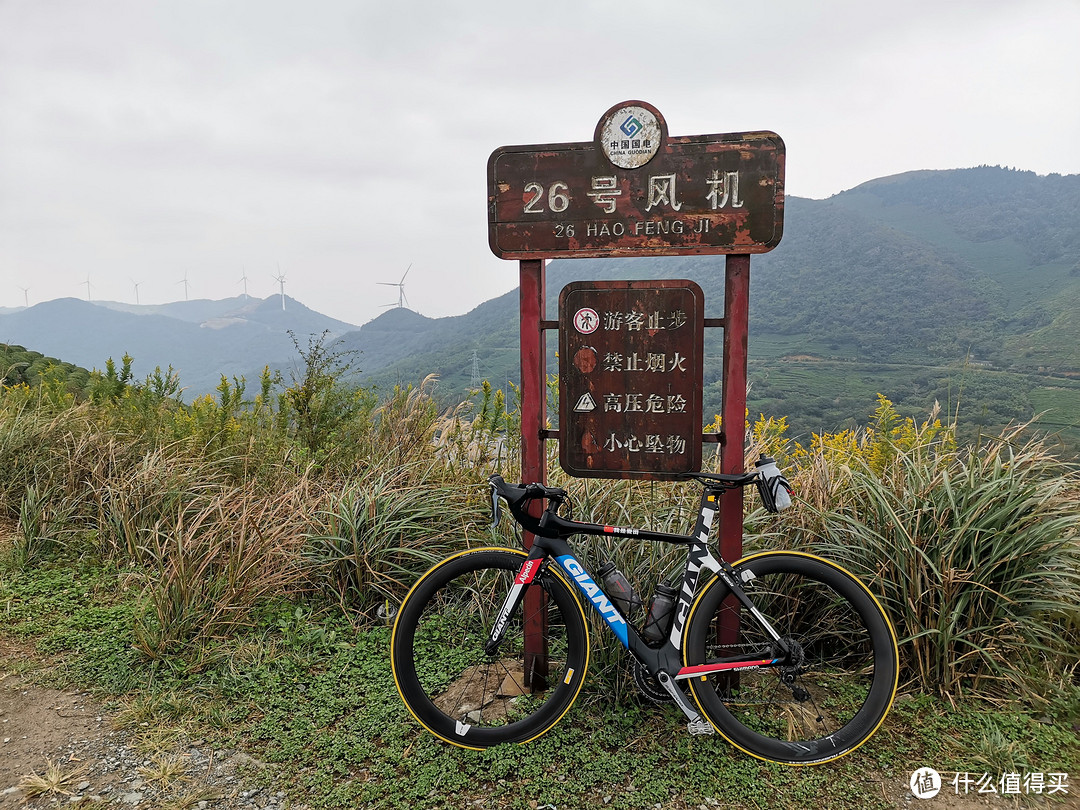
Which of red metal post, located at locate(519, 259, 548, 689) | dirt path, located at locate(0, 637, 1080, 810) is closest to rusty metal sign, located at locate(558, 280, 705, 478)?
red metal post, located at locate(519, 259, 548, 689)

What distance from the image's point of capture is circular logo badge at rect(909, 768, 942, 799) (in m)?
2.48

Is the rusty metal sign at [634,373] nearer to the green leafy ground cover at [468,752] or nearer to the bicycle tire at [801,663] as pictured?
the bicycle tire at [801,663]

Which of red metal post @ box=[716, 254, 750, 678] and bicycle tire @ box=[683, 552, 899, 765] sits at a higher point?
red metal post @ box=[716, 254, 750, 678]

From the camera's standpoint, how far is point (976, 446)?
12.0 feet

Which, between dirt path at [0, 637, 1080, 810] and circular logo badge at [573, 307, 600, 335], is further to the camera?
circular logo badge at [573, 307, 600, 335]

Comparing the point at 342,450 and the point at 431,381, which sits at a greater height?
the point at 431,381

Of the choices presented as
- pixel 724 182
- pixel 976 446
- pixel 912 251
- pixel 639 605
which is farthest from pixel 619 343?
pixel 912 251

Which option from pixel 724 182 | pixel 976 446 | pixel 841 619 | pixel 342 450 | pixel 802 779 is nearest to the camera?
pixel 802 779

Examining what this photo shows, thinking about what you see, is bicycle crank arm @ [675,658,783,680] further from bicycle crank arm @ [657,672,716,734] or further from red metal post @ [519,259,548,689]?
red metal post @ [519,259,548,689]

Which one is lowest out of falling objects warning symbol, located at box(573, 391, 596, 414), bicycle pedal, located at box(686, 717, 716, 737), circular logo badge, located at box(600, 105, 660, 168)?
bicycle pedal, located at box(686, 717, 716, 737)

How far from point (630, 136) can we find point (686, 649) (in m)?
2.29

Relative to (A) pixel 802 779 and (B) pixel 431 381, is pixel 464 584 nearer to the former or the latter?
(A) pixel 802 779

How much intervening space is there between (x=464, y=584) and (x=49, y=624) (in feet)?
8.38

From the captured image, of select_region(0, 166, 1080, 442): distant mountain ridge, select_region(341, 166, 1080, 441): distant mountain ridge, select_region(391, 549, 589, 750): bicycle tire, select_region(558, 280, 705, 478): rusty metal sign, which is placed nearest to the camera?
select_region(391, 549, 589, 750): bicycle tire
